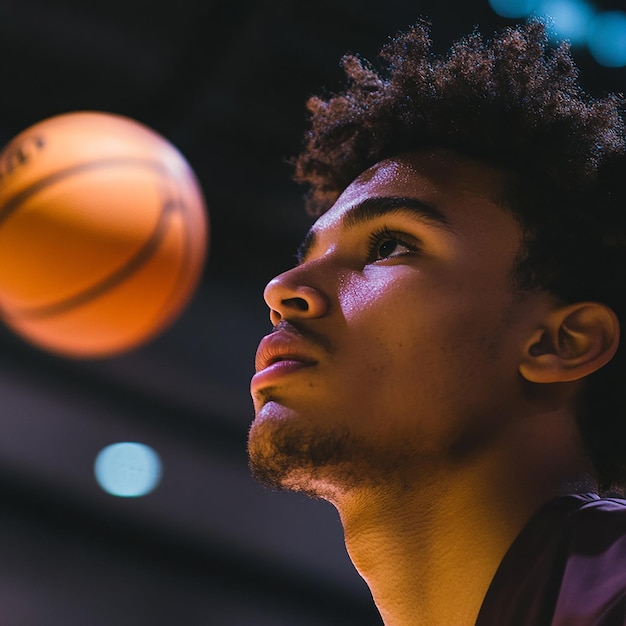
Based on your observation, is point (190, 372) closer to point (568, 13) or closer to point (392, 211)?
point (568, 13)

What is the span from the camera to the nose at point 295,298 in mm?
895

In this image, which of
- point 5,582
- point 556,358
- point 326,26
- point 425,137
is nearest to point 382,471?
point 556,358

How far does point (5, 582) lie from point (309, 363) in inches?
127

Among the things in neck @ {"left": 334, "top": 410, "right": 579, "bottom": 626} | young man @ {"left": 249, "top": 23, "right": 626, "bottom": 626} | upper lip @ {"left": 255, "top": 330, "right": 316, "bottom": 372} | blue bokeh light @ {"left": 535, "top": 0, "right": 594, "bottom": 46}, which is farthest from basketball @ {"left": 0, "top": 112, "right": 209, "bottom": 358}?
blue bokeh light @ {"left": 535, "top": 0, "right": 594, "bottom": 46}

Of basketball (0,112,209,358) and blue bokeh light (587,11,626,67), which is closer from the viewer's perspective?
basketball (0,112,209,358)

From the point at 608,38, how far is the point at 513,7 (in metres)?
0.28

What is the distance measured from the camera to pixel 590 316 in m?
0.93

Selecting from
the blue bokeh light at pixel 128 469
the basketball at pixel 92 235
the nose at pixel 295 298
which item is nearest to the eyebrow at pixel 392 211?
the nose at pixel 295 298

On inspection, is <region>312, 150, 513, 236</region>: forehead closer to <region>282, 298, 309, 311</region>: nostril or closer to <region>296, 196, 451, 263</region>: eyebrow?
<region>296, 196, 451, 263</region>: eyebrow

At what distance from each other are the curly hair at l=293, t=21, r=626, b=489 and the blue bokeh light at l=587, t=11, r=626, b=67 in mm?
1053

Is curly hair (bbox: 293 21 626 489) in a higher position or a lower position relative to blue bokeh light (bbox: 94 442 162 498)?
lower

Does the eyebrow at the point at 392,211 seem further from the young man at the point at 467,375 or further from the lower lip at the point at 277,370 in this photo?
the lower lip at the point at 277,370

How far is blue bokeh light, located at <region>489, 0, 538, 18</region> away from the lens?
2076mm

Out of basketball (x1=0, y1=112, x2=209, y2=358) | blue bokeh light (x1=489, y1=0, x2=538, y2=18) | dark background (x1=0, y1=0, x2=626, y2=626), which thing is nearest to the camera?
basketball (x1=0, y1=112, x2=209, y2=358)
